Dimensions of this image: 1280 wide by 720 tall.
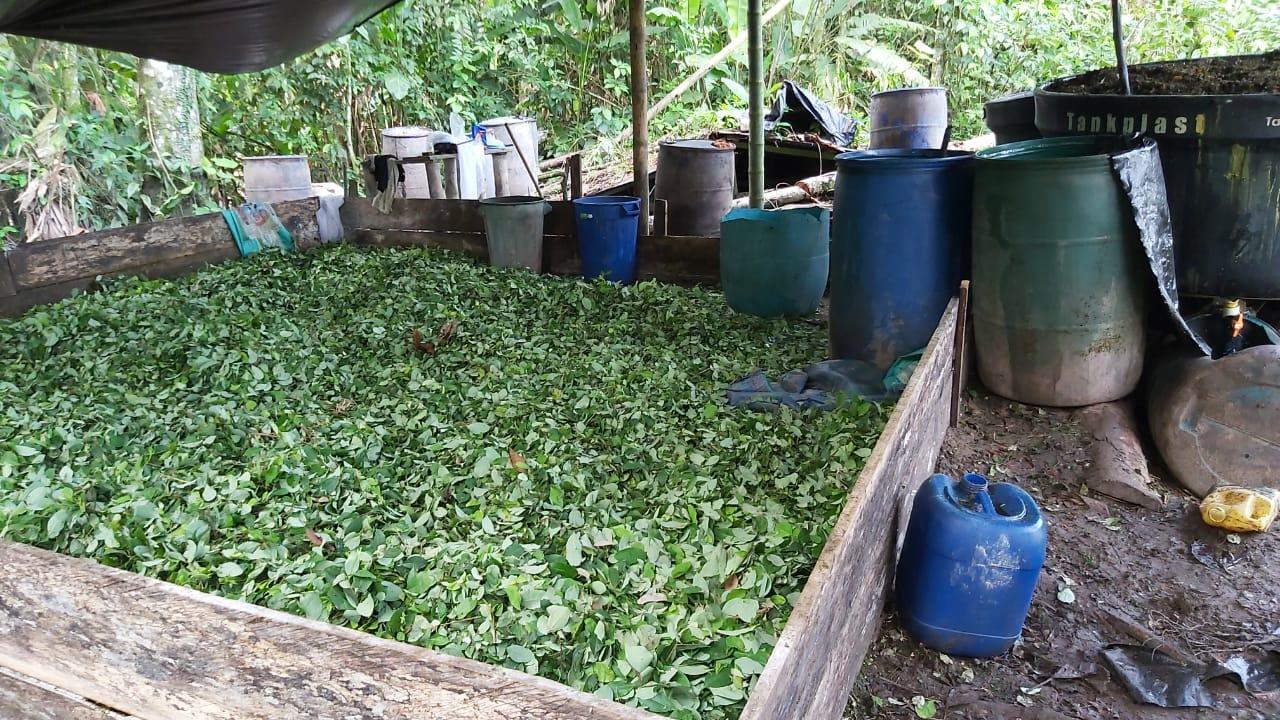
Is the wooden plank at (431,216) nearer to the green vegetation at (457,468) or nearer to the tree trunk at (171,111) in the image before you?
the green vegetation at (457,468)

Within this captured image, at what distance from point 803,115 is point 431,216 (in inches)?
149

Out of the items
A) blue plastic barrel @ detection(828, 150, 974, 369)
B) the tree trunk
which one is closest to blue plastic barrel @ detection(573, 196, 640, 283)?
blue plastic barrel @ detection(828, 150, 974, 369)

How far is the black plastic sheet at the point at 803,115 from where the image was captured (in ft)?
24.9

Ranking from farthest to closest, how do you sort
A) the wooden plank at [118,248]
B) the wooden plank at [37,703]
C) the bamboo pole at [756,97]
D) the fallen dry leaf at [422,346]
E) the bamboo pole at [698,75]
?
the bamboo pole at [698,75] → the bamboo pole at [756,97] → the wooden plank at [118,248] → the fallen dry leaf at [422,346] → the wooden plank at [37,703]

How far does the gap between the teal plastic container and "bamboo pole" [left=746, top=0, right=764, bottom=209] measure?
0.65 meters

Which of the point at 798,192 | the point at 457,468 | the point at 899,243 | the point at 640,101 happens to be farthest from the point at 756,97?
the point at 457,468

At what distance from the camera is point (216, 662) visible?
4.59 ft

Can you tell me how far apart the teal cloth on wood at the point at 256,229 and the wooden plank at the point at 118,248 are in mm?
57

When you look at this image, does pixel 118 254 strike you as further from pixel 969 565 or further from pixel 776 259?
pixel 969 565

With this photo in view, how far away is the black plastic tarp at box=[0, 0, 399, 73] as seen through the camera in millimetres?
3473

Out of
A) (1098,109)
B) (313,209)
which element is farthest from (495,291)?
(1098,109)

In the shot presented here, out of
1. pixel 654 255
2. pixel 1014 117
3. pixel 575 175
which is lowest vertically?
pixel 654 255

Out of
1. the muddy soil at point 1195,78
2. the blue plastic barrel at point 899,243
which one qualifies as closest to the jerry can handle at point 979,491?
the blue plastic barrel at point 899,243

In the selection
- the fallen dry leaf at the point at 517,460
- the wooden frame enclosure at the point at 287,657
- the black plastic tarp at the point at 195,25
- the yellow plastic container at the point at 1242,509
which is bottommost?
the yellow plastic container at the point at 1242,509
